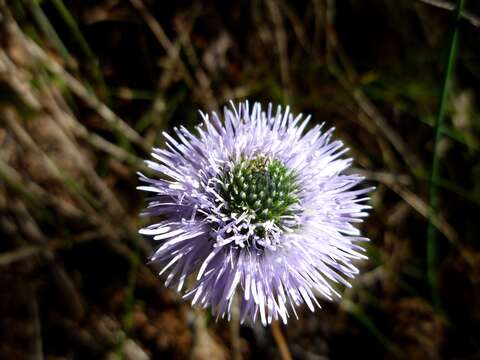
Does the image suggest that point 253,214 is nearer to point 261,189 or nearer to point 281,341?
point 261,189

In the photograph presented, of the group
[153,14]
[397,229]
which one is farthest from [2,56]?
[397,229]

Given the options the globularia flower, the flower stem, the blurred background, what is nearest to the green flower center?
the globularia flower

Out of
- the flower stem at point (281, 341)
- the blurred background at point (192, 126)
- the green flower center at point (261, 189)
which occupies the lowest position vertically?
the flower stem at point (281, 341)

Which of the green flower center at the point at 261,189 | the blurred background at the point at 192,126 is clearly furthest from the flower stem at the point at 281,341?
the green flower center at the point at 261,189

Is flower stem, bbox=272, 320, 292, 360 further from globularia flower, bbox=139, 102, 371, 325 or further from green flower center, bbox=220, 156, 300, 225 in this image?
green flower center, bbox=220, 156, 300, 225

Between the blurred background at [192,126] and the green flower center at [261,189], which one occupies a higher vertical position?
the blurred background at [192,126]

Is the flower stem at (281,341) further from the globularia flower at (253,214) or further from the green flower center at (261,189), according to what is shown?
the green flower center at (261,189)

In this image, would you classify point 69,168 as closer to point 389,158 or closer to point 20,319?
point 20,319
